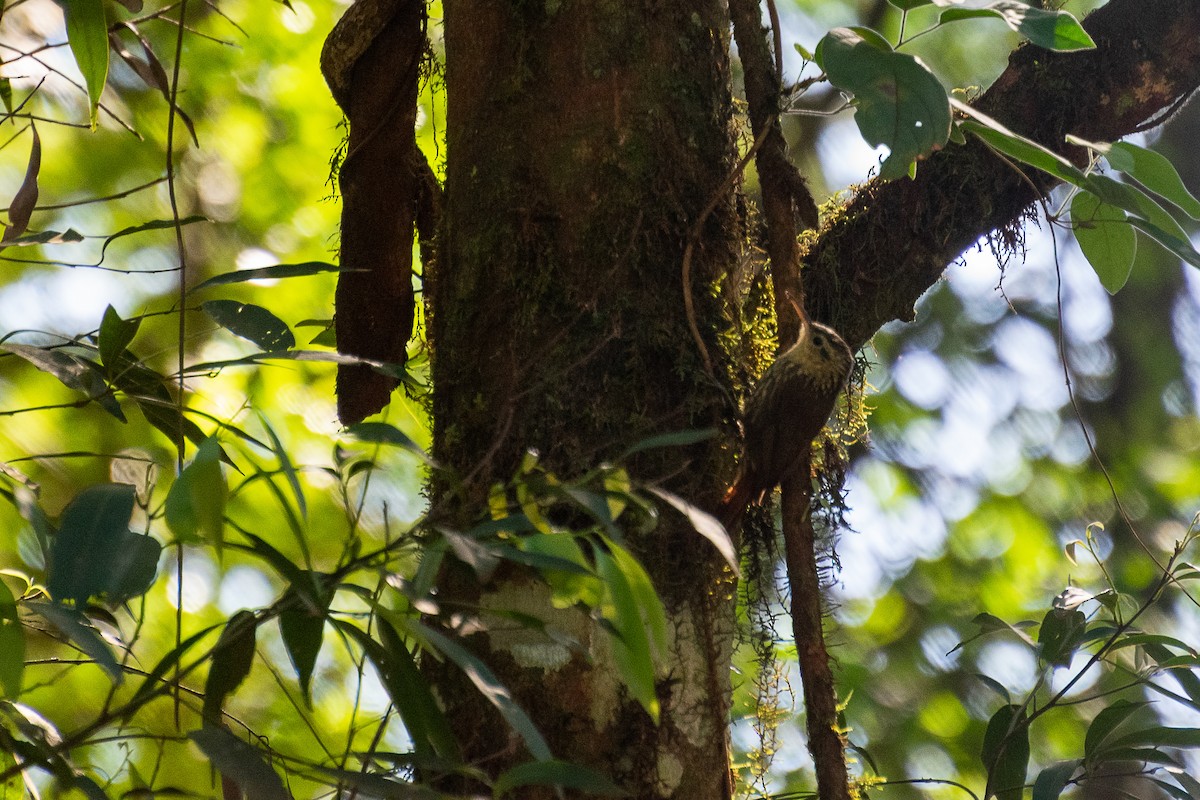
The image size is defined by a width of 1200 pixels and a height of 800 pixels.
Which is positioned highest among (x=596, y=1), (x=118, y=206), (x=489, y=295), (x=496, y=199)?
(x=118, y=206)

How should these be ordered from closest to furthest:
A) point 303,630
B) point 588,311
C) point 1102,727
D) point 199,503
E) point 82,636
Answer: point 199,503 < point 82,636 < point 303,630 < point 588,311 < point 1102,727

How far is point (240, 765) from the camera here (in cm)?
102

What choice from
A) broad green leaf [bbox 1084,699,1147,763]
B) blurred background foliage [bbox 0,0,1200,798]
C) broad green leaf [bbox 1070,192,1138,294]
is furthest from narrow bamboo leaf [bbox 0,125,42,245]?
broad green leaf [bbox 1084,699,1147,763]

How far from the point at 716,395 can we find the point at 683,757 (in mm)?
525

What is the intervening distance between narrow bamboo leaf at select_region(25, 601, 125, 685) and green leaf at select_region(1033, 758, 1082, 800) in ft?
5.12

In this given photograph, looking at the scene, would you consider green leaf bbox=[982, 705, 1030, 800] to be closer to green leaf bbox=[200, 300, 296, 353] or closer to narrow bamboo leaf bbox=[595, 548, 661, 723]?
narrow bamboo leaf bbox=[595, 548, 661, 723]

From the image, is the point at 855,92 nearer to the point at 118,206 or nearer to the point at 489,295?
the point at 489,295

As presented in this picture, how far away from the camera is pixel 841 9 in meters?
5.66

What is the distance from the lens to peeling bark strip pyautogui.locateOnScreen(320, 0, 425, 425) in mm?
2023

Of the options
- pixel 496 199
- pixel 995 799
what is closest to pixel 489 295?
pixel 496 199

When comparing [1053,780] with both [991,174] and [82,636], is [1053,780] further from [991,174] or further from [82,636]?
[82,636]

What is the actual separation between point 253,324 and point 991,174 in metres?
1.51

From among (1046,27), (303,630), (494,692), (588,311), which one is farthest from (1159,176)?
(303,630)

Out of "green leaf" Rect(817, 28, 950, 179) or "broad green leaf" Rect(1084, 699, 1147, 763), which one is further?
"broad green leaf" Rect(1084, 699, 1147, 763)
